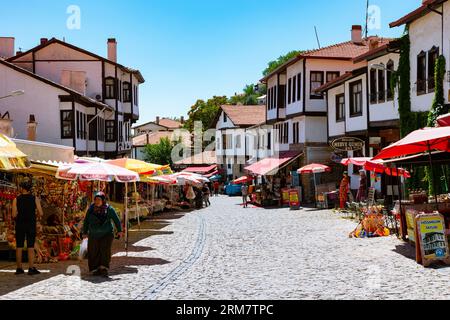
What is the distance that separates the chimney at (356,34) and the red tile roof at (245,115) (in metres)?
25.1

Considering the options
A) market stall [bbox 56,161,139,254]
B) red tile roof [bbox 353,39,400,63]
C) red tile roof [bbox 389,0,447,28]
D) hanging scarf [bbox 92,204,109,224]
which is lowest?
hanging scarf [bbox 92,204,109,224]

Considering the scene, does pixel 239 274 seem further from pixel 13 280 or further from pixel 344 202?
pixel 344 202

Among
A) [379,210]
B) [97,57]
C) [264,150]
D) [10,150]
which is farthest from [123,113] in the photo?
[10,150]

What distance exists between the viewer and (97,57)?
44688 mm

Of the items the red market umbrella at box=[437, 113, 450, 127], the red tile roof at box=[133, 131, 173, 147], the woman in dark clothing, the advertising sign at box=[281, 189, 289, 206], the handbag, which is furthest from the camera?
the red tile roof at box=[133, 131, 173, 147]

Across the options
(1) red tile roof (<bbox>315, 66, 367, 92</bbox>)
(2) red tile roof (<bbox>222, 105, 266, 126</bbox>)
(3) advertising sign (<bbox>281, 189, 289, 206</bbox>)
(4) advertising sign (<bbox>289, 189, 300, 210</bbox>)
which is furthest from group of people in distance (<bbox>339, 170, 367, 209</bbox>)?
(2) red tile roof (<bbox>222, 105, 266, 126</bbox>)

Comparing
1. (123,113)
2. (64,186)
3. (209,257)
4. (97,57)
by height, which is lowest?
(209,257)

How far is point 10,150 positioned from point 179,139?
73323mm

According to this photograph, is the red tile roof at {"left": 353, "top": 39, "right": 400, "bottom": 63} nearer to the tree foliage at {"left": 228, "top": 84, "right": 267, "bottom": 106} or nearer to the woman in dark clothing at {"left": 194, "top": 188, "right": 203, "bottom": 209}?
the woman in dark clothing at {"left": 194, "top": 188, "right": 203, "bottom": 209}

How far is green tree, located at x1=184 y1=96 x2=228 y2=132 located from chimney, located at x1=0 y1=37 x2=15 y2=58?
39825 millimetres

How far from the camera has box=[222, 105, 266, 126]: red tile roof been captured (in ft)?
223

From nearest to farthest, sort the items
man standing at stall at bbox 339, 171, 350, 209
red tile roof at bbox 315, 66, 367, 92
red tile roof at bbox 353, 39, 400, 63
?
red tile roof at bbox 353, 39, 400, 63
man standing at stall at bbox 339, 171, 350, 209
red tile roof at bbox 315, 66, 367, 92

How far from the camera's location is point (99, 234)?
11.9 metres

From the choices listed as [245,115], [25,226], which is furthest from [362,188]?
[245,115]
